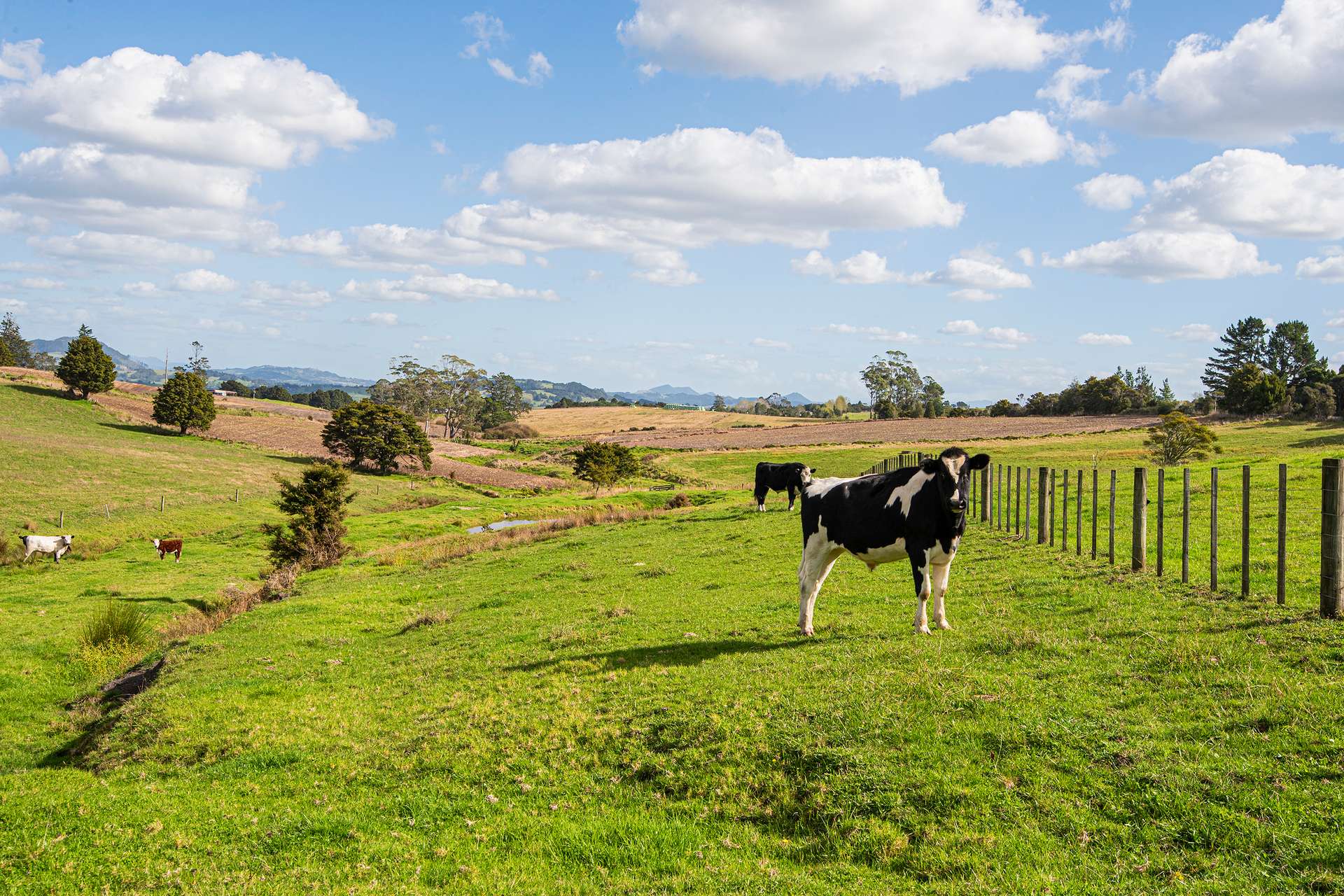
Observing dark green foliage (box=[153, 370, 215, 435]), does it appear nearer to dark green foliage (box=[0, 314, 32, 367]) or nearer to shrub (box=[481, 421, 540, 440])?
shrub (box=[481, 421, 540, 440])

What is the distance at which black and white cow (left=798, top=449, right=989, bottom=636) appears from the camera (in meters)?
11.8

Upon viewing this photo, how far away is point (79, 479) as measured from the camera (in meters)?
52.8

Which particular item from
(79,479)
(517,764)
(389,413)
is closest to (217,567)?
(79,479)

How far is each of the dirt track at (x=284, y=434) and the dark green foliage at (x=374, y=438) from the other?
11.1 feet

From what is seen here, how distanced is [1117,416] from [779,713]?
12441cm

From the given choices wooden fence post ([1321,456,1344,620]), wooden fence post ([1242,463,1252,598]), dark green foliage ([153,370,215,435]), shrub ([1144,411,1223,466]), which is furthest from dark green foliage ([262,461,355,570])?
dark green foliage ([153,370,215,435])

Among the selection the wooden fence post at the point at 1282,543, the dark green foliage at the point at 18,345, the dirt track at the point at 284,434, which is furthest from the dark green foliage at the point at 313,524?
the dark green foliage at the point at 18,345

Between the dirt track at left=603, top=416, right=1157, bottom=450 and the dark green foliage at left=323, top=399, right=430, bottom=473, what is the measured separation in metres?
36.3

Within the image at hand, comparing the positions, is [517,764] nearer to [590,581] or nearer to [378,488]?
[590,581]

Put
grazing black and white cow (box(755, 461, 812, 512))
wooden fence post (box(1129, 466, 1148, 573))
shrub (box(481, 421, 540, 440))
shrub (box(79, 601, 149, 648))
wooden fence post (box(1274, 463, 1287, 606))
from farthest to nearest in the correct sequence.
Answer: shrub (box(481, 421, 540, 440)) → grazing black and white cow (box(755, 461, 812, 512)) → shrub (box(79, 601, 149, 648)) → wooden fence post (box(1129, 466, 1148, 573)) → wooden fence post (box(1274, 463, 1287, 606))

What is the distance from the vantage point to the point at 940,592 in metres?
12.0

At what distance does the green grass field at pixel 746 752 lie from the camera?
6508mm

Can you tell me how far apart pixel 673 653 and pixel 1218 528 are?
1181 cm

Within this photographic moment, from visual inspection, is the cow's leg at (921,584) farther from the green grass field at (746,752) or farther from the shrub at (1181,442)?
the shrub at (1181,442)
